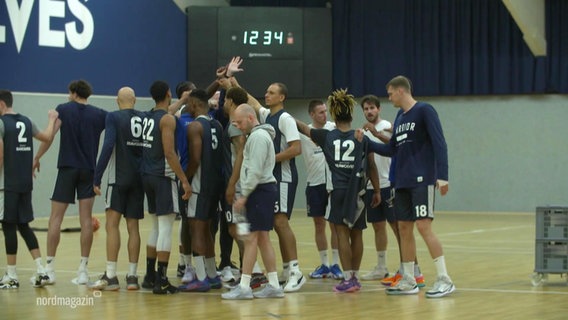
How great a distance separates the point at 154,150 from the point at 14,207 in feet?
5.24

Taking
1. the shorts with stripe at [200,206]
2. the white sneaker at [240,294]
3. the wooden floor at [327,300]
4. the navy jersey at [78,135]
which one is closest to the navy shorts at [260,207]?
the white sneaker at [240,294]

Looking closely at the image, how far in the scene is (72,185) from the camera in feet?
32.9

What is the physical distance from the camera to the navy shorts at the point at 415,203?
29.0 feet

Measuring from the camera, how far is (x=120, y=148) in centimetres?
959

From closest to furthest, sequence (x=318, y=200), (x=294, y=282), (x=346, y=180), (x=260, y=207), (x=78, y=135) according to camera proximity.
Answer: (x=260, y=207) → (x=294, y=282) → (x=346, y=180) → (x=78, y=135) → (x=318, y=200)

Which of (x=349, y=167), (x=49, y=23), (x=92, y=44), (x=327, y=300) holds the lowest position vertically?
(x=327, y=300)

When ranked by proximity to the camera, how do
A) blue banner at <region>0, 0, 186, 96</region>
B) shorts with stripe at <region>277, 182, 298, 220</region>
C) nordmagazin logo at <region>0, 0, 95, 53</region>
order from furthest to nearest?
blue banner at <region>0, 0, 186, 96</region>, nordmagazin logo at <region>0, 0, 95, 53</region>, shorts with stripe at <region>277, 182, 298, 220</region>

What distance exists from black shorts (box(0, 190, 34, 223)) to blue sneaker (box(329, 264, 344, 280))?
315 centimetres

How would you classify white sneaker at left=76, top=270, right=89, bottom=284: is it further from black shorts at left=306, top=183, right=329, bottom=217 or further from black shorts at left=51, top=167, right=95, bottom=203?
black shorts at left=306, top=183, right=329, bottom=217

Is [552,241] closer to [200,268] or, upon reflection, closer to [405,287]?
[405,287]

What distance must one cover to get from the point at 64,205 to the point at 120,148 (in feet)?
3.20

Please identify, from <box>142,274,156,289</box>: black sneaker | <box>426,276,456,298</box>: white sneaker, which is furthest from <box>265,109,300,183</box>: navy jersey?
<box>426,276,456,298</box>: white sneaker

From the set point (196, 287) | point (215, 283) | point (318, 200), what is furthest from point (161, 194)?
point (318, 200)

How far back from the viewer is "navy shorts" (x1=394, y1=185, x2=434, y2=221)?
29.0ft
